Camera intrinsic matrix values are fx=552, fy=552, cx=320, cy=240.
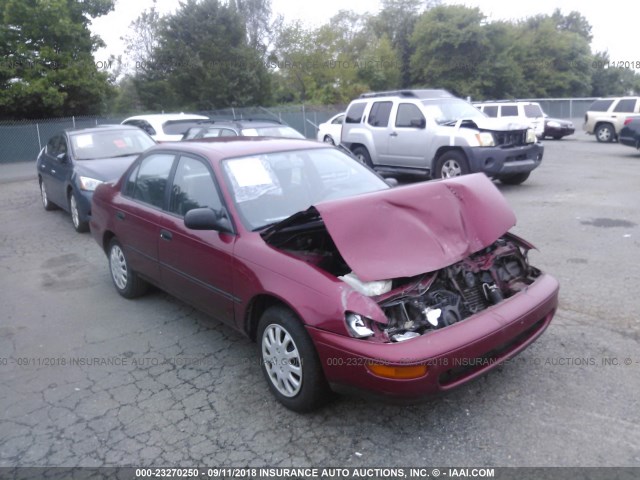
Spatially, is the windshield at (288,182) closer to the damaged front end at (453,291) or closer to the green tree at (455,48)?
the damaged front end at (453,291)

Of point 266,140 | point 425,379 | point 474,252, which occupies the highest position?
point 266,140

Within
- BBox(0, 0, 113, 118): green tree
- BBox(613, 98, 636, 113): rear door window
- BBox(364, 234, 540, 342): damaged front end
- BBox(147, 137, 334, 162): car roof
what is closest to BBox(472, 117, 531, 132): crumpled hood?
BBox(147, 137, 334, 162): car roof

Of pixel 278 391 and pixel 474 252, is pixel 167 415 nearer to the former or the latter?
pixel 278 391

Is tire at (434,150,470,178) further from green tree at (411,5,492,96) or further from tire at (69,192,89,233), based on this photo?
green tree at (411,5,492,96)

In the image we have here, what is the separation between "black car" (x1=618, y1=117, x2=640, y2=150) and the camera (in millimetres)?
15609

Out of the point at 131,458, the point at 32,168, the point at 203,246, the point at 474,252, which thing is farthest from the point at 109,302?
the point at 32,168

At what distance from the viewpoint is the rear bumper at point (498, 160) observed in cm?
1019

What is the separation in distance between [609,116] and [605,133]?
0.75 metres

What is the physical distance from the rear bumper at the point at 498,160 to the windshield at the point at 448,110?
4.26ft

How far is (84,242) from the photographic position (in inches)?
325

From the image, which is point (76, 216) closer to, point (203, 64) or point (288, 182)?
point (288, 182)

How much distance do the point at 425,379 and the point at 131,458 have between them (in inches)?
69.5

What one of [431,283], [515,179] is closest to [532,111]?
[515,179]

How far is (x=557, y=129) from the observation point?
23625 millimetres
